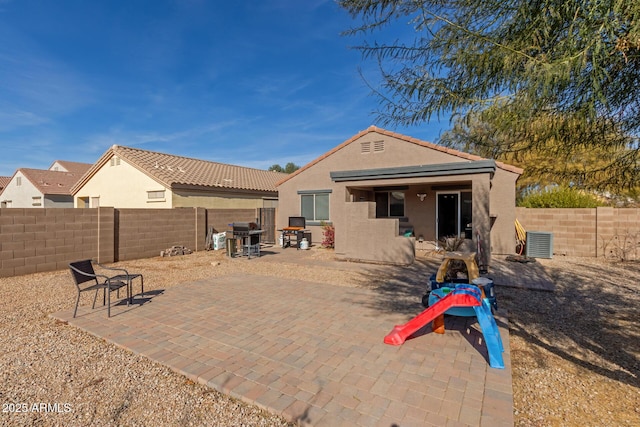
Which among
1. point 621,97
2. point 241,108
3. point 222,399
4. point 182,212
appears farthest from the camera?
point 241,108

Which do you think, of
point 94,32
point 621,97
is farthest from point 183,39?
point 621,97

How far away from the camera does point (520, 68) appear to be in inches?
101

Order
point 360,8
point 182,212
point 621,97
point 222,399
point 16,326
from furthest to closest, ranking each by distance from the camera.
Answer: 1. point 182,212
2. point 16,326
3. point 222,399
4. point 360,8
5. point 621,97

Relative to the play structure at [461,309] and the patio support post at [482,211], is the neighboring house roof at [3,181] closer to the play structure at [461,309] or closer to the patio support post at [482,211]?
the patio support post at [482,211]

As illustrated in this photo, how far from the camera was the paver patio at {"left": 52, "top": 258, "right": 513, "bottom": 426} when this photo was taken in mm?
2959

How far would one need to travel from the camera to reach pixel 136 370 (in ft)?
12.2

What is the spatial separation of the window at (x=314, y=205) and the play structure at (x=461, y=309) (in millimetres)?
10318

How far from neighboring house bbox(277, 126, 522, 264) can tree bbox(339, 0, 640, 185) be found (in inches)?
284

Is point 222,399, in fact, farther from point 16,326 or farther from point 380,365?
point 16,326

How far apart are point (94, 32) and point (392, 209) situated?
563 inches

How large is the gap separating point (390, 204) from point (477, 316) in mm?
11357

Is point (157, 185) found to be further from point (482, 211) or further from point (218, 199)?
point (482, 211)

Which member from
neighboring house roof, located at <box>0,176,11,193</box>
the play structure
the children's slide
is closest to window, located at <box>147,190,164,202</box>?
the play structure

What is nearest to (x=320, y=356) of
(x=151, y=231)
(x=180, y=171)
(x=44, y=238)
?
(x=44, y=238)
